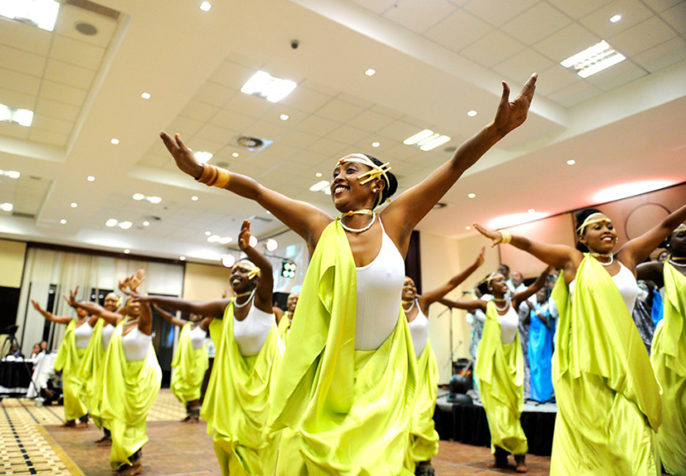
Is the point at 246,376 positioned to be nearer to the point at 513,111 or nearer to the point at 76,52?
the point at 513,111

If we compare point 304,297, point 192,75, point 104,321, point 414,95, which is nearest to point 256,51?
point 192,75

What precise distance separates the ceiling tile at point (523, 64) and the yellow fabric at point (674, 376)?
3.99 meters

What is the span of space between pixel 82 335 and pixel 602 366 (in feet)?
24.9

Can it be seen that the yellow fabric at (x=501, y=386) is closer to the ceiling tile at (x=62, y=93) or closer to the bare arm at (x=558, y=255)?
the bare arm at (x=558, y=255)

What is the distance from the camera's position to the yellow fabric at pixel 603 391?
8.40 ft

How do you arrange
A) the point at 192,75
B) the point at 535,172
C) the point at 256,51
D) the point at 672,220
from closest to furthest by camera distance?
the point at 672,220 < the point at 256,51 < the point at 192,75 < the point at 535,172

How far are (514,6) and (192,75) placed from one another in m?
3.95

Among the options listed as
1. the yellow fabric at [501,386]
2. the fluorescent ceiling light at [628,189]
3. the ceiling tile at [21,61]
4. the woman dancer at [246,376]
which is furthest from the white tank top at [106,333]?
the fluorescent ceiling light at [628,189]

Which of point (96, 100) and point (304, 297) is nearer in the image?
point (304, 297)

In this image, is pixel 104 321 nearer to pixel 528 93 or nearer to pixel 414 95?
pixel 414 95

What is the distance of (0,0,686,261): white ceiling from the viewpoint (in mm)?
5836

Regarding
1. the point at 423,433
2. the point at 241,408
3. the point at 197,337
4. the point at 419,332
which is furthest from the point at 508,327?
the point at 197,337

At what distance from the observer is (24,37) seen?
20.8ft

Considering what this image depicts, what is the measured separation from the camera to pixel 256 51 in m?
6.15
